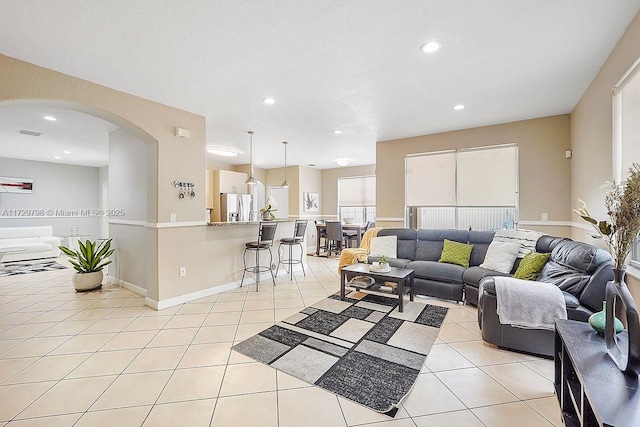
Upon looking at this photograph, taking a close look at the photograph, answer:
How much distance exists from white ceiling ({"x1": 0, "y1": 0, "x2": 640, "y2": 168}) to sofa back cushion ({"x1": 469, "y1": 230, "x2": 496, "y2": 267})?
179 centimetres

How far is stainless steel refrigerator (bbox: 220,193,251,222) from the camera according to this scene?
7.20 meters

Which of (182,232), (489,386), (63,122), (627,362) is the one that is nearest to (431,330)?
(489,386)

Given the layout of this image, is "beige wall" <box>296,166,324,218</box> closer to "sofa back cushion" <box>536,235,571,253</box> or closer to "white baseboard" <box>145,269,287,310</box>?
"white baseboard" <box>145,269,287,310</box>

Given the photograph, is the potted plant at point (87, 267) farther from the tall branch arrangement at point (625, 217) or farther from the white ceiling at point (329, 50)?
the tall branch arrangement at point (625, 217)

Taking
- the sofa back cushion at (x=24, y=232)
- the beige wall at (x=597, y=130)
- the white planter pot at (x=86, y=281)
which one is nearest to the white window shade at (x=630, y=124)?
the beige wall at (x=597, y=130)

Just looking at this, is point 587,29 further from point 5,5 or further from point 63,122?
point 63,122

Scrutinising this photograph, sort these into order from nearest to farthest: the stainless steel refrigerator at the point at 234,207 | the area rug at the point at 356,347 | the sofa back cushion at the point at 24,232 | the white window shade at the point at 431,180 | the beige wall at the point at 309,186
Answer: the area rug at the point at 356,347 < the white window shade at the point at 431,180 < the sofa back cushion at the point at 24,232 < the stainless steel refrigerator at the point at 234,207 < the beige wall at the point at 309,186

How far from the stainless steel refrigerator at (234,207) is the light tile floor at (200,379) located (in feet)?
13.0

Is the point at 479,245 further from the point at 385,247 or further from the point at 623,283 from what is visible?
the point at 623,283

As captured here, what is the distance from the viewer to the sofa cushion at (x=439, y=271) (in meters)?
3.71

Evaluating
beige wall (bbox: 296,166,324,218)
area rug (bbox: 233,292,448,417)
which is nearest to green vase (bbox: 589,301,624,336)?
area rug (bbox: 233,292,448,417)

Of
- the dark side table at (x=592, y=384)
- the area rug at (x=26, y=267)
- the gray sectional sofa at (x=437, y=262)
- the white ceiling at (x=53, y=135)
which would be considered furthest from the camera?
the area rug at (x=26, y=267)

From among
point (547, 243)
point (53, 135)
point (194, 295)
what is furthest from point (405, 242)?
point (53, 135)

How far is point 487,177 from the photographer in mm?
4621
